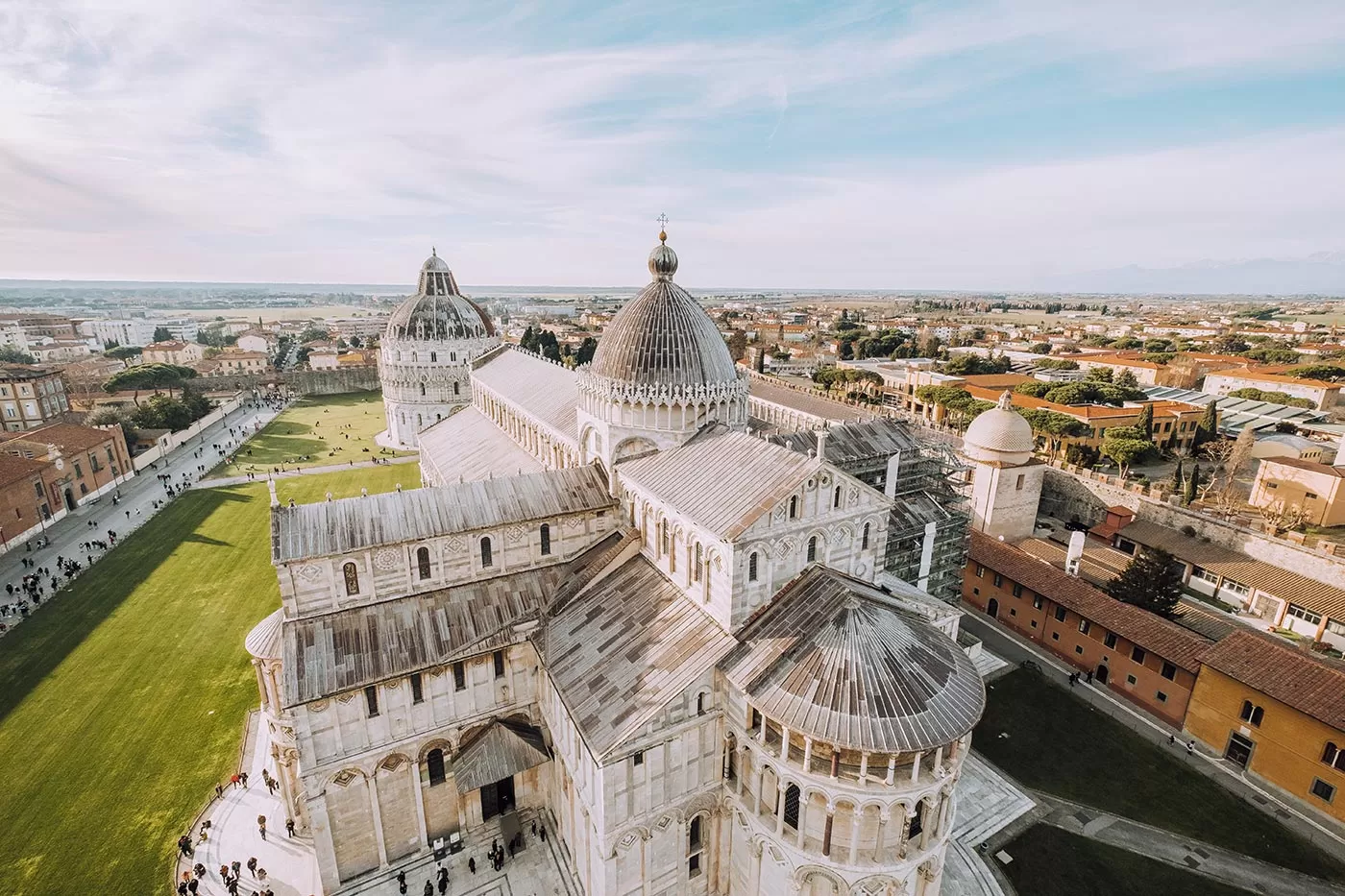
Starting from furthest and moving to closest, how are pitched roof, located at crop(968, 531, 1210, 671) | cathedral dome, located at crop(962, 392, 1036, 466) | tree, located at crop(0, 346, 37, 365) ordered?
tree, located at crop(0, 346, 37, 365) < cathedral dome, located at crop(962, 392, 1036, 466) < pitched roof, located at crop(968, 531, 1210, 671)

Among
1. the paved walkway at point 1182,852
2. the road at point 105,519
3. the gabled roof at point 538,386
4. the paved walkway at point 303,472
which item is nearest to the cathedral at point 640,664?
the gabled roof at point 538,386

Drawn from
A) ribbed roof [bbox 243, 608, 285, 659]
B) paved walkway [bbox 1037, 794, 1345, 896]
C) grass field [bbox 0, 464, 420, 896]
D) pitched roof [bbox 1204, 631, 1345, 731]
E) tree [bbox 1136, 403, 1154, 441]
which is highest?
ribbed roof [bbox 243, 608, 285, 659]

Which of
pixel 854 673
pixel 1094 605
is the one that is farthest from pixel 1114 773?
pixel 854 673

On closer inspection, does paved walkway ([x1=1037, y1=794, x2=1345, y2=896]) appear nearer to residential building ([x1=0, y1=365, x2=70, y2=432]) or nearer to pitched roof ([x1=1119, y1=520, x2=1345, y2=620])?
pitched roof ([x1=1119, y1=520, x2=1345, y2=620])

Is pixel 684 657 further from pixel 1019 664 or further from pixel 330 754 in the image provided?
pixel 1019 664

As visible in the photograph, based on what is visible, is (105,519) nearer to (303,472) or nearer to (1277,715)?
(303,472)

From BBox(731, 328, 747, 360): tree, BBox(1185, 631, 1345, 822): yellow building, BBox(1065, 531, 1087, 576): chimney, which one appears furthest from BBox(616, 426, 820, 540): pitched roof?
BBox(731, 328, 747, 360): tree

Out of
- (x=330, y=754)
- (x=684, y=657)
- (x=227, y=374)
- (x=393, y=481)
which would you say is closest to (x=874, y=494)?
(x=684, y=657)
